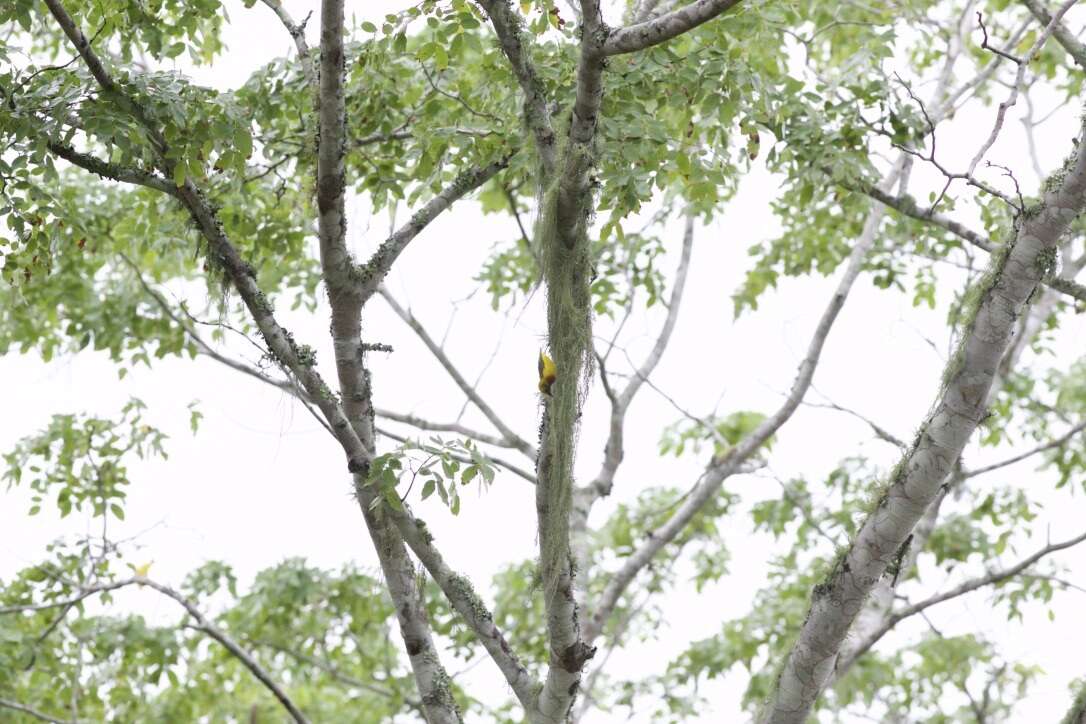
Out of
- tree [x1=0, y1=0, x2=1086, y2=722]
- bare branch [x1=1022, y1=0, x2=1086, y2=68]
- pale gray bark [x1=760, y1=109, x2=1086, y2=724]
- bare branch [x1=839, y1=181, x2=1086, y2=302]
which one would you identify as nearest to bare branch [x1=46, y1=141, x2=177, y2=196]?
tree [x1=0, y1=0, x2=1086, y2=722]

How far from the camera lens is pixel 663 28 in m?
2.92

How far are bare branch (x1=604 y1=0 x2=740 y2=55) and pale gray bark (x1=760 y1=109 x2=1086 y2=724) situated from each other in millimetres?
916

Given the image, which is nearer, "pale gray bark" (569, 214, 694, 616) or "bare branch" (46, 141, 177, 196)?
"bare branch" (46, 141, 177, 196)

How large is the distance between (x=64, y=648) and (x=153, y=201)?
268 cm

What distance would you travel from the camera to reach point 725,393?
615 centimetres

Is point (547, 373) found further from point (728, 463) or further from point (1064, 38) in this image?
point (728, 463)

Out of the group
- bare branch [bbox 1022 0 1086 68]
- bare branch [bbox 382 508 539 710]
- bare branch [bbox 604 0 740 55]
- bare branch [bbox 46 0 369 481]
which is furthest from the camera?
bare branch [bbox 1022 0 1086 68]

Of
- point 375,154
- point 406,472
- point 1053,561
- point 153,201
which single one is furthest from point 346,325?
point 1053,561

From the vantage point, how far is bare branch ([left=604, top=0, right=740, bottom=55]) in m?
2.85

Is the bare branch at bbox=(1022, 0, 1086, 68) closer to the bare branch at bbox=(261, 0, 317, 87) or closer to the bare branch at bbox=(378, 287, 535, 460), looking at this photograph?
the bare branch at bbox=(261, 0, 317, 87)

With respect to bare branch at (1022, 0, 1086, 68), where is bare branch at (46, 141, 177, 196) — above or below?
below

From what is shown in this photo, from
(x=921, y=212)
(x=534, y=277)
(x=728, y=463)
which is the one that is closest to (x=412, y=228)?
(x=534, y=277)

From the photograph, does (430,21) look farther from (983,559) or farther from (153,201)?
(983,559)

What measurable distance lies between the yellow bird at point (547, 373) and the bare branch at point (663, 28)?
2.54 ft
